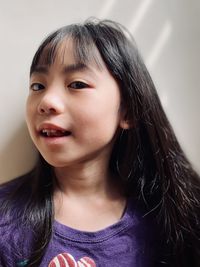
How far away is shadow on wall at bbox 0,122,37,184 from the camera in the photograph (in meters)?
0.81

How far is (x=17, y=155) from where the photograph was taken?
2.72 feet

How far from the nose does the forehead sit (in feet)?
0.22

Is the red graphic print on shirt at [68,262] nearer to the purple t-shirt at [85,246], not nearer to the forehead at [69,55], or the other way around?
the purple t-shirt at [85,246]

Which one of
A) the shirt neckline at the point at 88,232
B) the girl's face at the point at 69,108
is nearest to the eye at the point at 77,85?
the girl's face at the point at 69,108

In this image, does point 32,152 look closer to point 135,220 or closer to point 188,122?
point 135,220

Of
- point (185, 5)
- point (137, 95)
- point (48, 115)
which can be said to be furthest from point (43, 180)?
point (185, 5)

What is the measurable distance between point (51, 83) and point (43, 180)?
8.9 inches

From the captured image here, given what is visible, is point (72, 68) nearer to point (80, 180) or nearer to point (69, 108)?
point (69, 108)

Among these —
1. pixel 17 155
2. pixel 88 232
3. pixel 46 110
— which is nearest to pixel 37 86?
pixel 46 110

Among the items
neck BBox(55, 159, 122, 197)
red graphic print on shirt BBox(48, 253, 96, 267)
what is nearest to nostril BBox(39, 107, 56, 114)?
neck BBox(55, 159, 122, 197)

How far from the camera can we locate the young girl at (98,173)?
67cm

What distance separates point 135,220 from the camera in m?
0.77

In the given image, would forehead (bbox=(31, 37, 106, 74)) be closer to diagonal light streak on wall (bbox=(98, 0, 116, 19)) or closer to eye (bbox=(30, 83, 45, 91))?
eye (bbox=(30, 83, 45, 91))

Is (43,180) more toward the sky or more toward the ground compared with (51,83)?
more toward the ground
